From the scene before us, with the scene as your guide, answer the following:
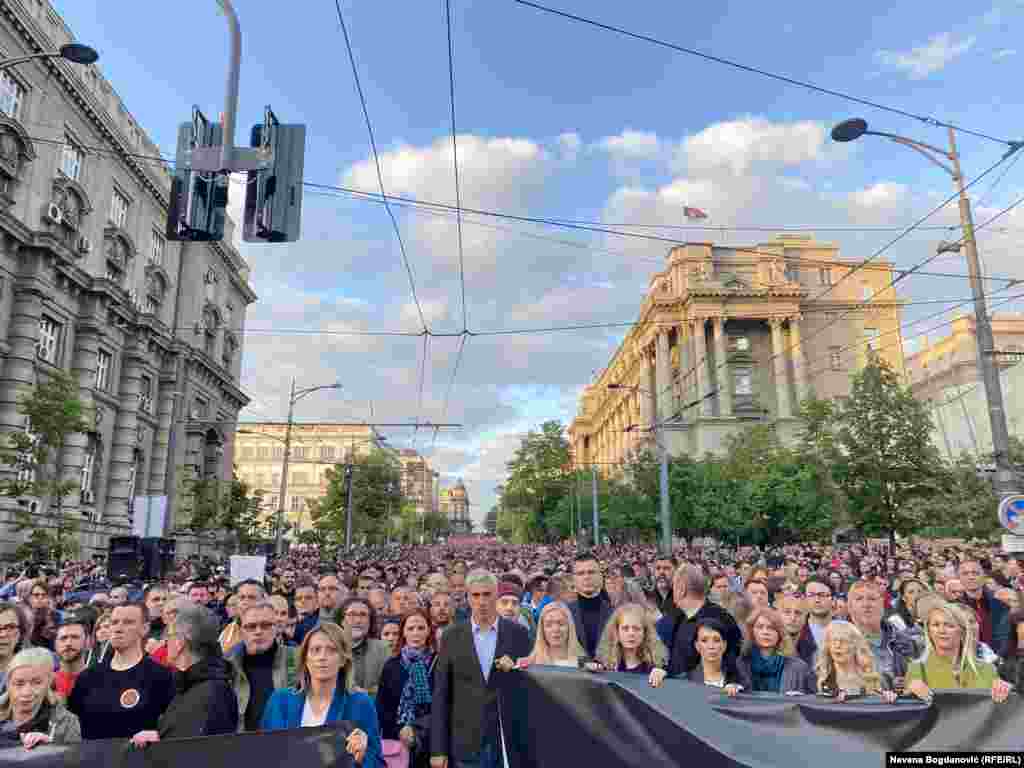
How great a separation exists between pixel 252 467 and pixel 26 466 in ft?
319

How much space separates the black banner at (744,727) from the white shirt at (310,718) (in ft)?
5.10

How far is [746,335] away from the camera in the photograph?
8600 cm

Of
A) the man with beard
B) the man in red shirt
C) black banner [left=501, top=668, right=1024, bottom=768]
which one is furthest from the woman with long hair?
the man with beard

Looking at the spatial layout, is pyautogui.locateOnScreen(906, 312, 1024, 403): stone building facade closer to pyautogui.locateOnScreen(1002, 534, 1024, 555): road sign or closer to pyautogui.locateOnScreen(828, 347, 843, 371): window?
pyautogui.locateOnScreen(828, 347, 843, 371): window

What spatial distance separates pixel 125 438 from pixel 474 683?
39769 mm

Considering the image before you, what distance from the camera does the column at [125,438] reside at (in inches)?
1532

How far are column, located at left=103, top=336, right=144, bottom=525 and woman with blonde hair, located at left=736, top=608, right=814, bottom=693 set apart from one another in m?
39.3

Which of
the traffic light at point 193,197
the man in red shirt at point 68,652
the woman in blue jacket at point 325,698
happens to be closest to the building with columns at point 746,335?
the traffic light at point 193,197

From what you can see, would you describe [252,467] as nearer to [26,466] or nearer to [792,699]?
[26,466]

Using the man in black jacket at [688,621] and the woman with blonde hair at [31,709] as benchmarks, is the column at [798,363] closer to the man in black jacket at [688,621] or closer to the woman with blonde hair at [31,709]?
the man in black jacket at [688,621]

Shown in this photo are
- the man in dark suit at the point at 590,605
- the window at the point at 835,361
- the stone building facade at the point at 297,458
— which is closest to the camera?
the man in dark suit at the point at 590,605

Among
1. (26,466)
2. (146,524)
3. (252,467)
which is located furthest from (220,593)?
(252,467)

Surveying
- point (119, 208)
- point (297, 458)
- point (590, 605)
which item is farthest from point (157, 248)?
point (297, 458)

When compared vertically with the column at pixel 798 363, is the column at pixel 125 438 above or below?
below
